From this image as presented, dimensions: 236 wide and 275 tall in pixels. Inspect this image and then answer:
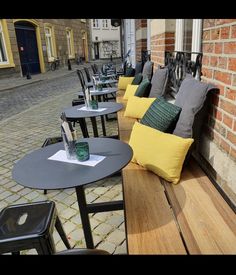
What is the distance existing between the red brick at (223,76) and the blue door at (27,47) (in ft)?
44.8

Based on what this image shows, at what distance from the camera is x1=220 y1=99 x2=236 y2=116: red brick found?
1.55 meters

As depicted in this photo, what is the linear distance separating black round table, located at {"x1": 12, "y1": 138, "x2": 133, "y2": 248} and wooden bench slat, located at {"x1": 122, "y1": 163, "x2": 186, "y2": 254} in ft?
0.83

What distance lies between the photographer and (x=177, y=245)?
1256 mm

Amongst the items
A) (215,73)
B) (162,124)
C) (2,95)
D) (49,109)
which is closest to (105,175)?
(162,124)

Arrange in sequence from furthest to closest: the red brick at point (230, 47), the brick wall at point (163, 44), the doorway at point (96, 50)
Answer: the doorway at point (96, 50), the brick wall at point (163, 44), the red brick at point (230, 47)

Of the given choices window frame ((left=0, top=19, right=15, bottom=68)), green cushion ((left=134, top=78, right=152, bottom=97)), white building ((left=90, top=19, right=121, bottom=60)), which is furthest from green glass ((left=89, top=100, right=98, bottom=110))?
white building ((left=90, top=19, right=121, bottom=60))

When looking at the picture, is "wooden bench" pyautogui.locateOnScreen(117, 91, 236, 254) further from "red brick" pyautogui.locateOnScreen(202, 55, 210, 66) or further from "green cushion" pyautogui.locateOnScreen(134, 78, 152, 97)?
"green cushion" pyautogui.locateOnScreen(134, 78, 152, 97)

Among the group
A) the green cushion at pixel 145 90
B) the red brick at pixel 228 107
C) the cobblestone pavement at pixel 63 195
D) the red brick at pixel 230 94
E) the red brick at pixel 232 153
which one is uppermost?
the red brick at pixel 230 94

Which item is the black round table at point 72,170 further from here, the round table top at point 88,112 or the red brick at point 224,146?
the round table top at point 88,112

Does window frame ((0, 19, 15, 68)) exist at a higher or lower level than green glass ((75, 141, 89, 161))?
higher

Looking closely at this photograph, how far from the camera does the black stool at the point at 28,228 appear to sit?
1308 millimetres

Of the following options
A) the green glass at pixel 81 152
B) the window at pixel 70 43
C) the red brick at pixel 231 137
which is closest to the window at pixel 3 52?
the window at pixel 70 43

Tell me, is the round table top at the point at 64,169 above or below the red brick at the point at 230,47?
below

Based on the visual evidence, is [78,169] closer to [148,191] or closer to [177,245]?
[148,191]
